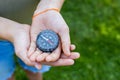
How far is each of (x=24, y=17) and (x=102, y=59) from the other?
1178mm

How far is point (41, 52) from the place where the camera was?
1.63 m

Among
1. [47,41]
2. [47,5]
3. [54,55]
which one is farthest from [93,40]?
[54,55]

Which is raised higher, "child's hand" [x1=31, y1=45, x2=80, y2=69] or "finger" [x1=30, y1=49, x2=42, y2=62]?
"finger" [x1=30, y1=49, x2=42, y2=62]

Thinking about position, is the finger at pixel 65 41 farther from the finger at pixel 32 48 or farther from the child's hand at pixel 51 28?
the finger at pixel 32 48

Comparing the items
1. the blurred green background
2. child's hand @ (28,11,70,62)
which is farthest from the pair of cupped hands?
the blurred green background

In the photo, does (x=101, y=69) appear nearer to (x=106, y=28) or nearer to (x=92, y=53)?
(x=92, y=53)

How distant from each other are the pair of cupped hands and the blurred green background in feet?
3.44

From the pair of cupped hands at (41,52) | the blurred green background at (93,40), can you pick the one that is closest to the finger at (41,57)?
the pair of cupped hands at (41,52)

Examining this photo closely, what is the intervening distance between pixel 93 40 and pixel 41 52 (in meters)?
1.52

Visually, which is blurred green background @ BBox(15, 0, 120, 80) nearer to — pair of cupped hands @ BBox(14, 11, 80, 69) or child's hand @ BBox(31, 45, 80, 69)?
pair of cupped hands @ BBox(14, 11, 80, 69)

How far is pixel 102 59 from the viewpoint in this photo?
9.62 feet

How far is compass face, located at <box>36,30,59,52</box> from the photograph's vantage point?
1.64 metres

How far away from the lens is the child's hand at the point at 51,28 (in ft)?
5.20

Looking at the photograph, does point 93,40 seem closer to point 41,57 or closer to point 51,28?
point 51,28
